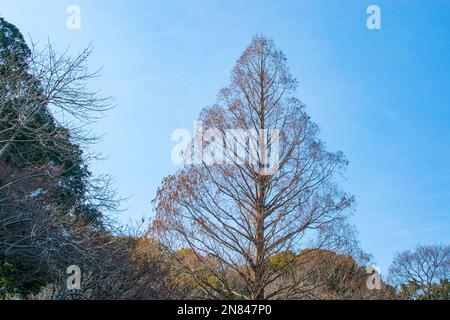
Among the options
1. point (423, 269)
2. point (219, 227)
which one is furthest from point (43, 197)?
point (423, 269)

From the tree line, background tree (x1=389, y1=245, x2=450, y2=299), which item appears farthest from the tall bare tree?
background tree (x1=389, y1=245, x2=450, y2=299)

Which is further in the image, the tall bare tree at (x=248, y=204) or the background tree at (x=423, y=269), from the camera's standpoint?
the background tree at (x=423, y=269)

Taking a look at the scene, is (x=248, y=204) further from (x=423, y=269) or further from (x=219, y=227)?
(x=423, y=269)

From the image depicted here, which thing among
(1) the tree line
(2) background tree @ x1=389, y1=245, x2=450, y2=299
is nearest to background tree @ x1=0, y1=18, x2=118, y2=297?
(1) the tree line

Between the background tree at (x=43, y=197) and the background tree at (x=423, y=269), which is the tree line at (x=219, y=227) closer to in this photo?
the background tree at (x=43, y=197)

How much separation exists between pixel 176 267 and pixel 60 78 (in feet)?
16.5

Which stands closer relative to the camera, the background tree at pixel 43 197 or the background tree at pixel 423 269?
the background tree at pixel 43 197

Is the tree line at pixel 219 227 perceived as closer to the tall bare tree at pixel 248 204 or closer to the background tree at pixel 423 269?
the tall bare tree at pixel 248 204

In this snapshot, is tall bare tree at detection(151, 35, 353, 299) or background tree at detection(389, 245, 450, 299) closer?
tall bare tree at detection(151, 35, 353, 299)

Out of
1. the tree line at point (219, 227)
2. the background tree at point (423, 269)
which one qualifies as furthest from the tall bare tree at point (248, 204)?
the background tree at point (423, 269)

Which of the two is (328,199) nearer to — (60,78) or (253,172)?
(253,172)

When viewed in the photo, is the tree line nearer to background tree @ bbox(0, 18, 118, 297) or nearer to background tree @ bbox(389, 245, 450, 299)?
background tree @ bbox(0, 18, 118, 297)

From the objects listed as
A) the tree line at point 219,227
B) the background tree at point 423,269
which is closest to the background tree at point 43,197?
the tree line at point 219,227
